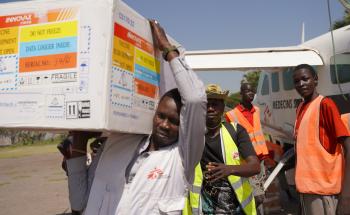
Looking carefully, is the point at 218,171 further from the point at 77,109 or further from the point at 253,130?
the point at 253,130

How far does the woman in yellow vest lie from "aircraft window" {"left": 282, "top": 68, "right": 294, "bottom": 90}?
174 inches

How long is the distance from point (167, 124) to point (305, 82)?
1.83m

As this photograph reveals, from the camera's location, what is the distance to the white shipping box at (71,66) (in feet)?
6.15

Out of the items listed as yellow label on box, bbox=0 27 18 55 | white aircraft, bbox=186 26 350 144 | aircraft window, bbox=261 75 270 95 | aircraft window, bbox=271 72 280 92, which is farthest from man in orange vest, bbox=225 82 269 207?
yellow label on box, bbox=0 27 18 55

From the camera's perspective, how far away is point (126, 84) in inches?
79.8

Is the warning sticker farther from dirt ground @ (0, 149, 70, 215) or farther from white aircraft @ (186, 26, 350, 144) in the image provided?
dirt ground @ (0, 149, 70, 215)

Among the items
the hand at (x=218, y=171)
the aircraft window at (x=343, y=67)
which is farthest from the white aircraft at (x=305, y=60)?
the hand at (x=218, y=171)

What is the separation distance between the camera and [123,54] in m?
2.02

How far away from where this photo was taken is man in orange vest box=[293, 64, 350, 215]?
123 inches

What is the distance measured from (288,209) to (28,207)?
5374mm

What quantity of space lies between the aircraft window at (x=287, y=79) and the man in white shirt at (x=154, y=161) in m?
5.35

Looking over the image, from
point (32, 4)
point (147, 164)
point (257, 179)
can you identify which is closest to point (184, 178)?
point (147, 164)

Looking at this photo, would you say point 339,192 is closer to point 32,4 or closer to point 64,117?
point 64,117

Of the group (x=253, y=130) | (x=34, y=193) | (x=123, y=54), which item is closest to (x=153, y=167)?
(x=123, y=54)
